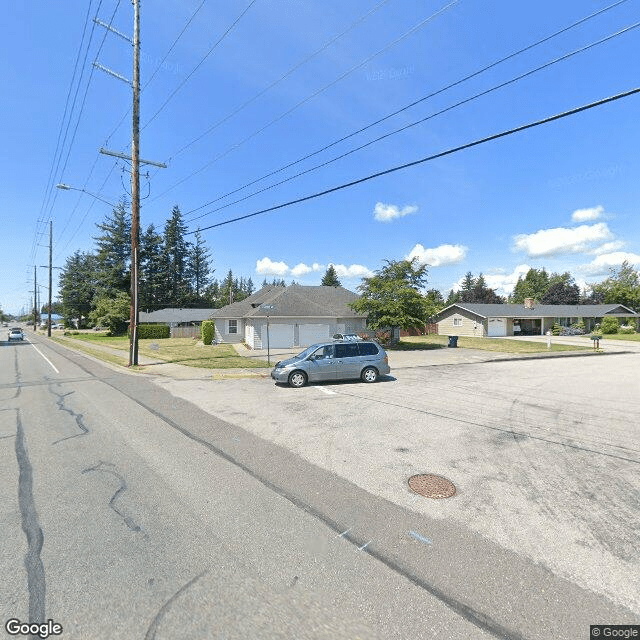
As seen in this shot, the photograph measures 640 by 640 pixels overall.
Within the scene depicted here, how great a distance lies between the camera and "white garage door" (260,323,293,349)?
26.9 meters

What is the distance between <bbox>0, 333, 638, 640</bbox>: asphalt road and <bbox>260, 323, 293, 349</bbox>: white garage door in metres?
20.2

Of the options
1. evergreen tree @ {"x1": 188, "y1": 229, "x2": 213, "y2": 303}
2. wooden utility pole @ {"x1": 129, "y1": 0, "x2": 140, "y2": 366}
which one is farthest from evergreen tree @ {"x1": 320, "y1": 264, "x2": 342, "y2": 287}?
wooden utility pole @ {"x1": 129, "y1": 0, "x2": 140, "y2": 366}

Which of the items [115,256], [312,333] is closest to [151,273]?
[115,256]

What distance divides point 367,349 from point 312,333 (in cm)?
1497

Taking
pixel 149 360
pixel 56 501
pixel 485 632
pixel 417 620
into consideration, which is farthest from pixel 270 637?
pixel 149 360

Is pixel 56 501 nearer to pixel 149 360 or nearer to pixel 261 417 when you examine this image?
pixel 261 417

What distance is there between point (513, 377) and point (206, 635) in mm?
15253

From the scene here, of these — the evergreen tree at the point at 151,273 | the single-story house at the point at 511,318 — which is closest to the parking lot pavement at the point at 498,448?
the single-story house at the point at 511,318

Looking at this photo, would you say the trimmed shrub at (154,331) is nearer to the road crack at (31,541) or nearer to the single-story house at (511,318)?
the single-story house at (511,318)

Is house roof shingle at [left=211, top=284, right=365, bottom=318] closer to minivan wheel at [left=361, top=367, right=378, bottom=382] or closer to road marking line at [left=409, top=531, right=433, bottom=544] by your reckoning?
minivan wheel at [left=361, top=367, right=378, bottom=382]

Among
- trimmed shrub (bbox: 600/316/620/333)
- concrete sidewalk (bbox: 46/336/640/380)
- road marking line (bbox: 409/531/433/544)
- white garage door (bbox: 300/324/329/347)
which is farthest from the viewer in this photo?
trimmed shrub (bbox: 600/316/620/333)

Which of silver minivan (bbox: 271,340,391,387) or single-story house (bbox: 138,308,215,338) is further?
single-story house (bbox: 138,308,215,338)

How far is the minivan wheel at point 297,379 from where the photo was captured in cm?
1258

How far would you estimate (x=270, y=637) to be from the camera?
250cm
